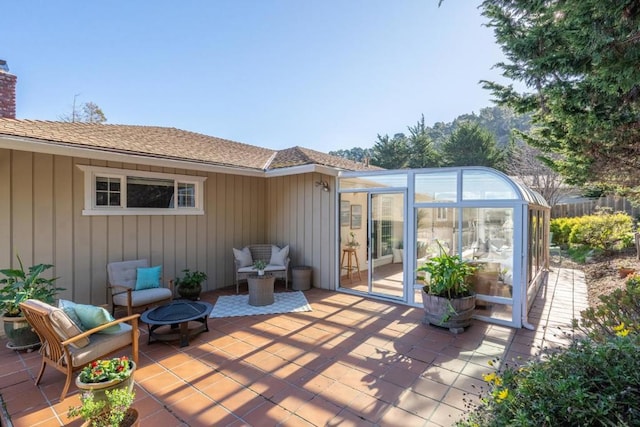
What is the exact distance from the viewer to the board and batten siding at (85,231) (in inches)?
185

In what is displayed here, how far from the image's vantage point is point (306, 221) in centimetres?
771

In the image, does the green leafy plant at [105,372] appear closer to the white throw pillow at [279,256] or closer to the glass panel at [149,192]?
the glass panel at [149,192]

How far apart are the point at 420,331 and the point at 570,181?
5287 millimetres

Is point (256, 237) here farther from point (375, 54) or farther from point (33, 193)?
point (375, 54)

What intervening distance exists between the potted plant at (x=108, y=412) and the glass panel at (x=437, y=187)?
17.4 feet

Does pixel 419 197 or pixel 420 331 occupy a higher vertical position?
pixel 419 197

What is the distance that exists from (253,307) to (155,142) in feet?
14.2

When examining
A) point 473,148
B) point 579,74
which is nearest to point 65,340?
point 579,74

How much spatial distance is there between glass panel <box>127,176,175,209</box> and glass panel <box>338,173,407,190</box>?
3889 mm

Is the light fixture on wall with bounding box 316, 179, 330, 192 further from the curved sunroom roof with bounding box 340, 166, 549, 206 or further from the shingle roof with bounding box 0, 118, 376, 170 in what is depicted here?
the curved sunroom roof with bounding box 340, 166, 549, 206

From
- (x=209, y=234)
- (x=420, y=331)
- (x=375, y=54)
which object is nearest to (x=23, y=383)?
(x=209, y=234)

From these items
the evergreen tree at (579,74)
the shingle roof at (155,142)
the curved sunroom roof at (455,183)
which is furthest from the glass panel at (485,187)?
the shingle roof at (155,142)

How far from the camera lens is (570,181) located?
22.3ft

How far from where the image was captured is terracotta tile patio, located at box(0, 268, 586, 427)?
2.83m
